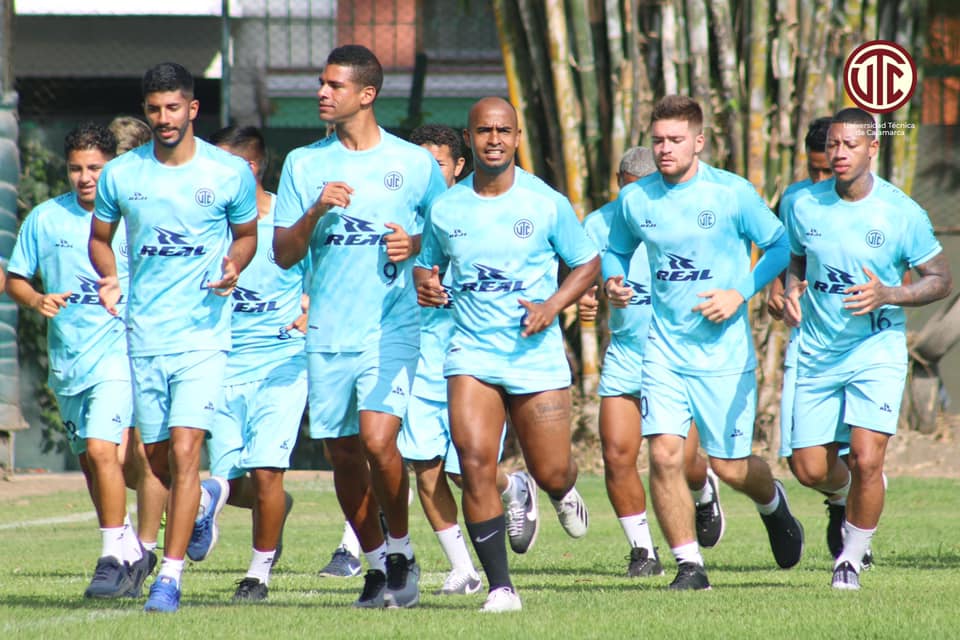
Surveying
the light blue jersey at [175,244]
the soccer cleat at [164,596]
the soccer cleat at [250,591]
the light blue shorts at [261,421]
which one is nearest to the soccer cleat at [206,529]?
the light blue shorts at [261,421]

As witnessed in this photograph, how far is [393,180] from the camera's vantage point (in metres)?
7.57

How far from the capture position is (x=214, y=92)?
1953 cm

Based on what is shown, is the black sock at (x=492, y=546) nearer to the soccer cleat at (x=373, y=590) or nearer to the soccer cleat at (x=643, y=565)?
the soccer cleat at (x=373, y=590)

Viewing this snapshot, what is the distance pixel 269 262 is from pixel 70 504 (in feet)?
18.8

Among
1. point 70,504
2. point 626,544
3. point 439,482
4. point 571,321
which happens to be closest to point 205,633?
point 439,482

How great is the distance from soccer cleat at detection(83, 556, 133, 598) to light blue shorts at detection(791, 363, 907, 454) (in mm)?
3403

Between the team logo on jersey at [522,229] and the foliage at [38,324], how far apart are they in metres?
10.7

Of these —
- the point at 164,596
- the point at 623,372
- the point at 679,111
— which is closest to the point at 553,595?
the point at 623,372

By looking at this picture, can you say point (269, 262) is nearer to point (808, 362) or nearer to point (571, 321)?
point (808, 362)

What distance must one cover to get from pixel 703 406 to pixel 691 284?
0.61 meters

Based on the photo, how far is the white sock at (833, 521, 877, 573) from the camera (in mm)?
7941

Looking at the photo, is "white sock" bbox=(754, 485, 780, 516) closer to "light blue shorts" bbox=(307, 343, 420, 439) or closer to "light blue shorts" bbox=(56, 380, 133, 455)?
"light blue shorts" bbox=(307, 343, 420, 439)

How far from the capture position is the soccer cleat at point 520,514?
930 centimetres

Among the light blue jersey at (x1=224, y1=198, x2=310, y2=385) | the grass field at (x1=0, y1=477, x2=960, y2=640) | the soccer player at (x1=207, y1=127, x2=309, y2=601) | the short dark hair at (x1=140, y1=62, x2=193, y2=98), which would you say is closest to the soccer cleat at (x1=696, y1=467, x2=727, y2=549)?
the grass field at (x1=0, y1=477, x2=960, y2=640)
